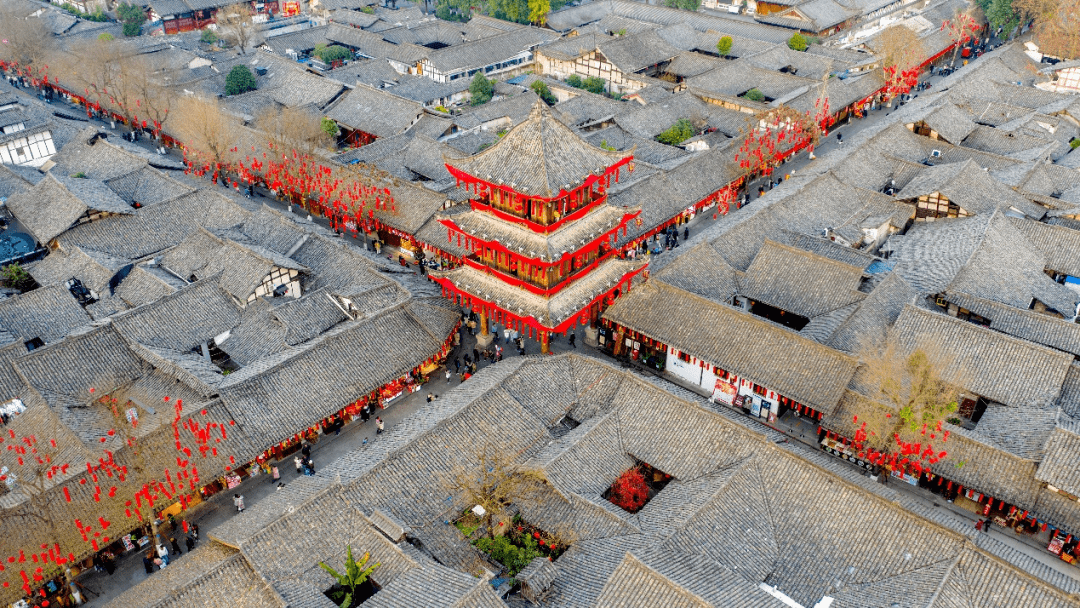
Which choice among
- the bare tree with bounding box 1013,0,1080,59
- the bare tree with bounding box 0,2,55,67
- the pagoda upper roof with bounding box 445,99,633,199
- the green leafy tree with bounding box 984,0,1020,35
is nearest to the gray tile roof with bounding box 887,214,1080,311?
the pagoda upper roof with bounding box 445,99,633,199

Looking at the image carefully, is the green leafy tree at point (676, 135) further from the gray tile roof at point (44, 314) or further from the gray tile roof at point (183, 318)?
the gray tile roof at point (44, 314)

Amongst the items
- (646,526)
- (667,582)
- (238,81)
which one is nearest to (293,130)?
(238,81)

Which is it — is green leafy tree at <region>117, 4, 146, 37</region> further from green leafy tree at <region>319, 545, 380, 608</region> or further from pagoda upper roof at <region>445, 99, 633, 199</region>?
green leafy tree at <region>319, 545, 380, 608</region>

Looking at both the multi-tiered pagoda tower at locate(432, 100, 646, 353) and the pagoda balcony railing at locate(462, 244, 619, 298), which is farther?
the pagoda balcony railing at locate(462, 244, 619, 298)

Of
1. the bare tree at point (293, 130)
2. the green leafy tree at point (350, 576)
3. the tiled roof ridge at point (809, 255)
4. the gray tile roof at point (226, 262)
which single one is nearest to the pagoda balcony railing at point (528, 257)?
the tiled roof ridge at point (809, 255)

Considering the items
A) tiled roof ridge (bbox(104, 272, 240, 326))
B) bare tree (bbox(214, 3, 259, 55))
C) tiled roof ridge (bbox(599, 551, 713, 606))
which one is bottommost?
tiled roof ridge (bbox(104, 272, 240, 326))

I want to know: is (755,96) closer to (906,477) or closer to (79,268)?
(906,477)
